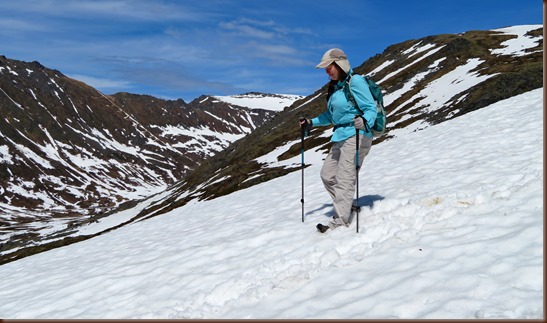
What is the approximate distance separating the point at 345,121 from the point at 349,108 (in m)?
0.32

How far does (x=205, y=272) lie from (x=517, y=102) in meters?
18.8

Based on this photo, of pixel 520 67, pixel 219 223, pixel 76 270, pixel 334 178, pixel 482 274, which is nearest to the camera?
pixel 482 274

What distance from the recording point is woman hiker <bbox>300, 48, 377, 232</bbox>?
9797 mm

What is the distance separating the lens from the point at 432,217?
31.9 ft

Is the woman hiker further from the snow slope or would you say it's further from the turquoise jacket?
the snow slope

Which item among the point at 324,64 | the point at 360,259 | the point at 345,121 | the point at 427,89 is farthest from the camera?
the point at 427,89

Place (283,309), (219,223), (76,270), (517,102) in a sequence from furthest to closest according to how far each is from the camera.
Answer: (517,102), (219,223), (76,270), (283,309)

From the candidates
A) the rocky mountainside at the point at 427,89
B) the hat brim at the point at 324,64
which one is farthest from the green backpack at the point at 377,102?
the rocky mountainside at the point at 427,89

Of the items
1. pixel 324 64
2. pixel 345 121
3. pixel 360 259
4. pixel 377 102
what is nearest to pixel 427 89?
pixel 377 102

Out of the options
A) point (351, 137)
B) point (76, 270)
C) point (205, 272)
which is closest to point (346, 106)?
point (351, 137)

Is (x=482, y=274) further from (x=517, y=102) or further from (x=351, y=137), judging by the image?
(x=517, y=102)

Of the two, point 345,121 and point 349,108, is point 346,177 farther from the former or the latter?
point 349,108

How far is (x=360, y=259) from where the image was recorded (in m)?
8.53

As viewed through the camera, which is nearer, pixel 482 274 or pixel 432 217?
pixel 482 274
